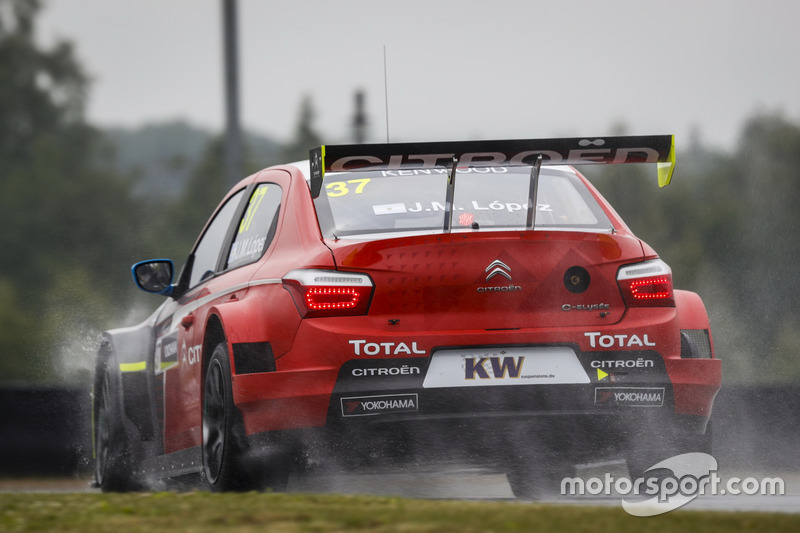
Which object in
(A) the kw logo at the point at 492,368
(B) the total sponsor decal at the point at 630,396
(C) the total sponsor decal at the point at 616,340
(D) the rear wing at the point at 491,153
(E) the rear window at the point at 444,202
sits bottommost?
(B) the total sponsor decal at the point at 630,396

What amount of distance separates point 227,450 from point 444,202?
149cm

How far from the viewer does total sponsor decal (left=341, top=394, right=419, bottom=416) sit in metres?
5.52

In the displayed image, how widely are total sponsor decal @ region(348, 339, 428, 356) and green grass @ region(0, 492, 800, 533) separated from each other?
24.0 inches

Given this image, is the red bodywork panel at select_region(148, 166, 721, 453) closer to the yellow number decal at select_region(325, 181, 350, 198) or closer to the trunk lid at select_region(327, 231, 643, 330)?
the trunk lid at select_region(327, 231, 643, 330)

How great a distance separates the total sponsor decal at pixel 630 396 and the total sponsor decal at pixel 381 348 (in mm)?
808

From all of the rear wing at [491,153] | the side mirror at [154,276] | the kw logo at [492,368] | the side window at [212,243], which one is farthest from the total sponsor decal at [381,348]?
the side mirror at [154,276]

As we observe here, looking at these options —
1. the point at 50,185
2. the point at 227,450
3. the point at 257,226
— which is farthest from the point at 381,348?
the point at 50,185

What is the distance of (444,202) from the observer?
617 cm

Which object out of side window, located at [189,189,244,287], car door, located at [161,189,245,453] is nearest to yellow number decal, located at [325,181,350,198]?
car door, located at [161,189,245,453]

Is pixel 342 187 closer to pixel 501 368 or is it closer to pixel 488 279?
pixel 488 279

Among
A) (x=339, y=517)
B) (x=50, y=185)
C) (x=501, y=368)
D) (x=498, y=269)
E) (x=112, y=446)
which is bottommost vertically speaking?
(x=50, y=185)

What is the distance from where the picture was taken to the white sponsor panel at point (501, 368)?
5.55 metres

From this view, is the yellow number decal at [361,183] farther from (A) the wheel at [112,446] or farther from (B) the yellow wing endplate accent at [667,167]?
(A) the wheel at [112,446]

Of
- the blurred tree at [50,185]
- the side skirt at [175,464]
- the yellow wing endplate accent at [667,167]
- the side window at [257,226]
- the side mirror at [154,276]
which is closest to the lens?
the yellow wing endplate accent at [667,167]
